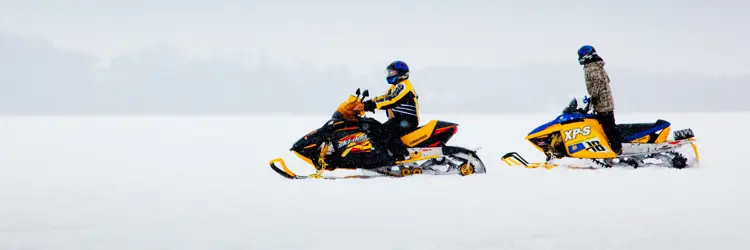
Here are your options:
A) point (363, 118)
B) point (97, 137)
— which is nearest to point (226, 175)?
point (363, 118)

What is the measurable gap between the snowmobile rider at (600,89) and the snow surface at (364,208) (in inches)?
29.6

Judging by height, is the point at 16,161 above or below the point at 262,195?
above

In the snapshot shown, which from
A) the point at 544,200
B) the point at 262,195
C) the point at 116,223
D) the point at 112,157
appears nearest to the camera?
the point at 116,223

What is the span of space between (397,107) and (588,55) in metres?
3.04

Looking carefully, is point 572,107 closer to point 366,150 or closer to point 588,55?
point 588,55

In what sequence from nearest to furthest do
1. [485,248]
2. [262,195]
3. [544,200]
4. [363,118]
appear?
[485,248] → [544,200] → [262,195] → [363,118]

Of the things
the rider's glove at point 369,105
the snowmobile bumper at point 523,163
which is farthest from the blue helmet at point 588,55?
the rider's glove at point 369,105

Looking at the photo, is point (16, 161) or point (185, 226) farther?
point (16, 161)

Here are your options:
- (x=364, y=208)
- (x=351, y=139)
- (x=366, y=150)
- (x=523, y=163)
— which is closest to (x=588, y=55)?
(x=523, y=163)

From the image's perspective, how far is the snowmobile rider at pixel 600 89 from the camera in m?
10.6

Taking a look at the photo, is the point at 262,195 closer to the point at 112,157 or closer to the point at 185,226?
the point at 185,226

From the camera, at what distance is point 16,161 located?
12406mm

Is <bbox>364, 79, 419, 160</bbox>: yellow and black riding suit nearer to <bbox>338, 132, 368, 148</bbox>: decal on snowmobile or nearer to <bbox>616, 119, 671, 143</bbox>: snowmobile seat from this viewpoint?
<bbox>338, 132, 368, 148</bbox>: decal on snowmobile

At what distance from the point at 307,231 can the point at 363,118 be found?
4.11 meters
